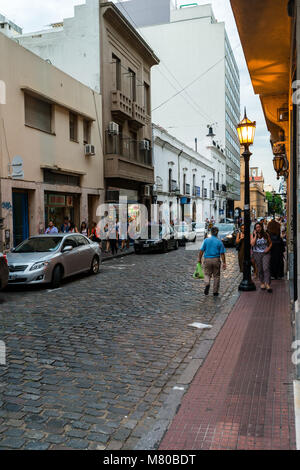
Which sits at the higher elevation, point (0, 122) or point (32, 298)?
point (0, 122)

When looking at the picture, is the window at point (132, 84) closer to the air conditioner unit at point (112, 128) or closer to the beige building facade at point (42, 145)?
the air conditioner unit at point (112, 128)

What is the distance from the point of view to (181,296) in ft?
33.7

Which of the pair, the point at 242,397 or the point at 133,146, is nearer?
the point at 242,397

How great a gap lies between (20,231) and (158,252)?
8111mm

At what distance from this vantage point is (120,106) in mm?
25391

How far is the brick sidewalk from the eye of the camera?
11.8ft

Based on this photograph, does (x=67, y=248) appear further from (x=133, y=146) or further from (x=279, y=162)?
(x=133, y=146)

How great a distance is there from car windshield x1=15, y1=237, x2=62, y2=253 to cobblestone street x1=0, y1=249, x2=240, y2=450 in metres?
1.32

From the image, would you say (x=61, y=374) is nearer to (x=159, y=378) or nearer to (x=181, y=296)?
(x=159, y=378)

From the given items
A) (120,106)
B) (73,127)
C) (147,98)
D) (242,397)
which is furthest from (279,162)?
(147,98)

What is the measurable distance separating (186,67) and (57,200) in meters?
43.4

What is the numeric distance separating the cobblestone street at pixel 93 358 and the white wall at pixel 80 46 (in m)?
17.0
